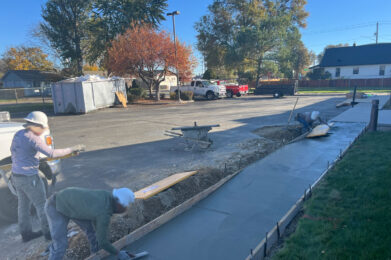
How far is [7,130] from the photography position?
489 centimetres

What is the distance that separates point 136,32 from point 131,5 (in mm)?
6837

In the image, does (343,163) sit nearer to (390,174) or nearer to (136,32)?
(390,174)

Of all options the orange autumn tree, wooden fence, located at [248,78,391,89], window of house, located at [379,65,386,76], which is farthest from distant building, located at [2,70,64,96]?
window of house, located at [379,65,386,76]

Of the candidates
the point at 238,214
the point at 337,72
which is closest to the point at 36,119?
the point at 238,214

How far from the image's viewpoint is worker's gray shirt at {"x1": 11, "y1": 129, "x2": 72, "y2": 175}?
11.9ft

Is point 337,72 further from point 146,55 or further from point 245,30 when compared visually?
point 146,55

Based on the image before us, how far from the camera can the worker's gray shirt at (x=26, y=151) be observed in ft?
11.9

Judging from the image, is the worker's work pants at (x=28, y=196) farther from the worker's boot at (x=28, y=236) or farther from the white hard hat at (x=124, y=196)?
the white hard hat at (x=124, y=196)

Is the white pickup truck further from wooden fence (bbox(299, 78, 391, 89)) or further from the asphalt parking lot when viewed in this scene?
wooden fence (bbox(299, 78, 391, 89))

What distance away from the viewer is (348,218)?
13.5 ft

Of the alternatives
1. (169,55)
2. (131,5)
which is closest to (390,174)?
(169,55)

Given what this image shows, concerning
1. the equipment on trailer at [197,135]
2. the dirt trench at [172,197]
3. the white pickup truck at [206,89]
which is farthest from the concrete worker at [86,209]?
the white pickup truck at [206,89]

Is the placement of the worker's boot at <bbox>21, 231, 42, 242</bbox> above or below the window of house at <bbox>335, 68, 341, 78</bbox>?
below

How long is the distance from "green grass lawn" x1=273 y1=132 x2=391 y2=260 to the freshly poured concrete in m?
0.47
